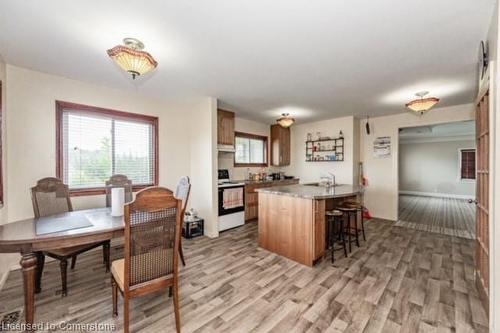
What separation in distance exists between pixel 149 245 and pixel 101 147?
8.54ft

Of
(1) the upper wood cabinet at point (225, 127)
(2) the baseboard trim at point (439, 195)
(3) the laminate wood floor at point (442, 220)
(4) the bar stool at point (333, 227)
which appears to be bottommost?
(3) the laminate wood floor at point (442, 220)

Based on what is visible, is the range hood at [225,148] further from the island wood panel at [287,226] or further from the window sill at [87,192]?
the window sill at [87,192]

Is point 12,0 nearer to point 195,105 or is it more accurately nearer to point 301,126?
point 195,105

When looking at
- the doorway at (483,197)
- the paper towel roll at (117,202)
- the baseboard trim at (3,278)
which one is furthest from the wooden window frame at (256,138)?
the doorway at (483,197)

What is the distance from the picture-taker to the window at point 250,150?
5.67m

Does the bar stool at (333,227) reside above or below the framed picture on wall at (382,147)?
below

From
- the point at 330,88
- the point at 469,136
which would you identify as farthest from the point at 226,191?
the point at 469,136

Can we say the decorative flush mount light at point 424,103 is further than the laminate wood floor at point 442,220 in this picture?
No

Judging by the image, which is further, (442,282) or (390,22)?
(442,282)

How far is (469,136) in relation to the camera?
838 cm

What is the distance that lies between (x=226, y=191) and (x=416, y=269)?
3165 mm

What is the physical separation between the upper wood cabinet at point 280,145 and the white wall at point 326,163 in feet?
0.77

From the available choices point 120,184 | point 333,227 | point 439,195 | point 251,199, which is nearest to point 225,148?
point 251,199

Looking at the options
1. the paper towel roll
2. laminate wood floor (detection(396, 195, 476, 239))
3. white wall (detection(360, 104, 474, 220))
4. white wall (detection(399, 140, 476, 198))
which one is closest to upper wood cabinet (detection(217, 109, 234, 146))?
the paper towel roll
